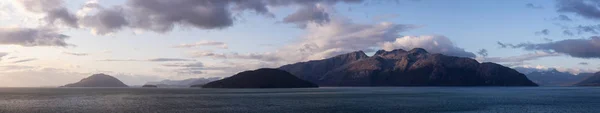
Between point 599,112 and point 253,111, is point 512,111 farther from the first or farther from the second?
point 253,111

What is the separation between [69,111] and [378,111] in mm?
79823

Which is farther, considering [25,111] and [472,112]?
[25,111]

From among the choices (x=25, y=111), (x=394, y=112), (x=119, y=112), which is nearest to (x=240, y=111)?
(x=119, y=112)

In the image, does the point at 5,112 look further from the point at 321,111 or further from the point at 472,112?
the point at 472,112

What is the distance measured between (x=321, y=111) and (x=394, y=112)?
1836 cm

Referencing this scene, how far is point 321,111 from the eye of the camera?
381ft

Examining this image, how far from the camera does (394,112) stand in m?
112

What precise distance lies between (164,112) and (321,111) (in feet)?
131

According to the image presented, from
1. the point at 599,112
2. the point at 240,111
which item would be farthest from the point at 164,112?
the point at 599,112

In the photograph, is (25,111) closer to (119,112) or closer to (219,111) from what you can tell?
(119,112)

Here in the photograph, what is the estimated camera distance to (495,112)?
114250 mm

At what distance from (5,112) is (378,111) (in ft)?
317

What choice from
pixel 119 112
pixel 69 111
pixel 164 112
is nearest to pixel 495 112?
pixel 164 112

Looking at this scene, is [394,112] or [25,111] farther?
[25,111]
